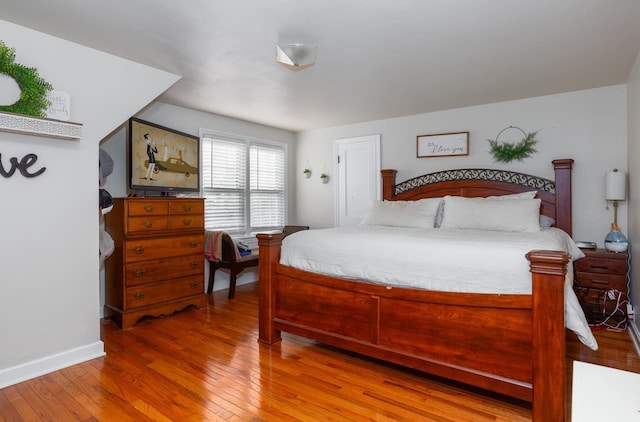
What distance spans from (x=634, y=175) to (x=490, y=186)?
131 centimetres

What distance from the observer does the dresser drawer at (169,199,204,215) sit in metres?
3.66

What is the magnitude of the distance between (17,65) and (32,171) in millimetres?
672

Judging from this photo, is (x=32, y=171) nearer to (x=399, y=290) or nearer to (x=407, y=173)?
(x=399, y=290)

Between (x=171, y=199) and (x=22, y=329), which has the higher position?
(x=171, y=199)

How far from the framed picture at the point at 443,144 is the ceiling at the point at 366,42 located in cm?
59

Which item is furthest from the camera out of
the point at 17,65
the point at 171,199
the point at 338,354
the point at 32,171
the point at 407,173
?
the point at 407,173

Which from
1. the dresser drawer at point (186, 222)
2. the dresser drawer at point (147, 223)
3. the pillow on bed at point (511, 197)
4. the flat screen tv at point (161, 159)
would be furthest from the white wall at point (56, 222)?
the pillow on bed at point (511, 197)

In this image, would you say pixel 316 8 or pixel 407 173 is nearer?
pixel 316 8

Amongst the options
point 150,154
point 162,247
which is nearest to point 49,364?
point 162,247

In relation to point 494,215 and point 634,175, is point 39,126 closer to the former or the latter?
point 494,215

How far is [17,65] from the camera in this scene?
2271 mm

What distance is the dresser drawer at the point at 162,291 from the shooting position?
3346 millimetres

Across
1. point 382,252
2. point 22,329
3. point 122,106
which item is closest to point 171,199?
point 122,106

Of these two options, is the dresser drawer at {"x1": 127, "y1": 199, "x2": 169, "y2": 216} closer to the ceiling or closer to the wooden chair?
the wooden chair
